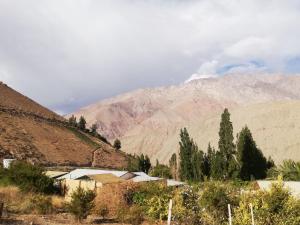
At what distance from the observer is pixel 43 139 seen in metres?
85.1

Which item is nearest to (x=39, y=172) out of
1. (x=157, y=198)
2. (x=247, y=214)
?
(x=157, y=198)

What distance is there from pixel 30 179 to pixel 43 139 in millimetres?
52797

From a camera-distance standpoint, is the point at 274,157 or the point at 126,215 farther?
the point at 274,157

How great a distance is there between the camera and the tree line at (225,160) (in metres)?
51.9

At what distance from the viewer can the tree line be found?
2042 inches

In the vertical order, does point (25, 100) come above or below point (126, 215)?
above

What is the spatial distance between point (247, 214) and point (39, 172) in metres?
20.1

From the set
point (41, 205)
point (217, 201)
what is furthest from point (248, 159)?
point (217, 201)

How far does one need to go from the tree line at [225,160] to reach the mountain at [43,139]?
27.7 metres

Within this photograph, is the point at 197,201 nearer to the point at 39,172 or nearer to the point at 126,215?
the point at 126,215

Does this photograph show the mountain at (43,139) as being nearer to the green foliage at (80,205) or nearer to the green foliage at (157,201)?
the green foliage at (157,201)

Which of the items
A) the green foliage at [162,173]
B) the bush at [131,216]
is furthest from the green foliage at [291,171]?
the green foliage at [162,173]

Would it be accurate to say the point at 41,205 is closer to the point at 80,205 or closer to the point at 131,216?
the point at 80,205

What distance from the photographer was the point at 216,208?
21062 millimetres
